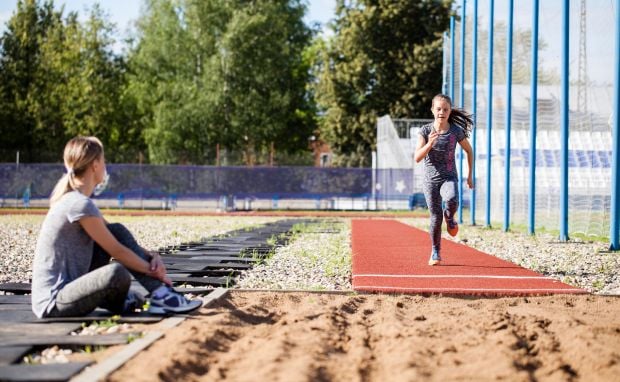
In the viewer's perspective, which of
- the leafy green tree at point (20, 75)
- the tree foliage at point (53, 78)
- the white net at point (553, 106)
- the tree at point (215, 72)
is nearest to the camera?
the white net at point (553, 106)

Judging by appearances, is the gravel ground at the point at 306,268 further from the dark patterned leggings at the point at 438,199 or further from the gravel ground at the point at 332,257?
the dark patterned leggings at the point at 438,199

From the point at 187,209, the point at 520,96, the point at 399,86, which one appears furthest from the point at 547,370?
the point at 399,86

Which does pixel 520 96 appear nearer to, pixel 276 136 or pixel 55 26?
pixel 276 136

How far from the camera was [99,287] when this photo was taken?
4852mm

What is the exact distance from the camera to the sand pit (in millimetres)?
3604

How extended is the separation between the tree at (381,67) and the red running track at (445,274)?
32.2 meters

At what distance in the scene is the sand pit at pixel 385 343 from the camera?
3.60 metres

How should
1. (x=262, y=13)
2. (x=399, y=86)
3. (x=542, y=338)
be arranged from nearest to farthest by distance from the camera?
1. (x=542, y=338)
2. (x=399, y=86)
3. (x=262, y=13)

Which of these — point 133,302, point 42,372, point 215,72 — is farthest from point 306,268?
point 215,72

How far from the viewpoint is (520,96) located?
17.7 meters

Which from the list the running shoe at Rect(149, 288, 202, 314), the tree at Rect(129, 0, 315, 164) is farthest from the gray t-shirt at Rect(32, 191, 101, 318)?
the tree at Rect(129, 0, 315, 164)

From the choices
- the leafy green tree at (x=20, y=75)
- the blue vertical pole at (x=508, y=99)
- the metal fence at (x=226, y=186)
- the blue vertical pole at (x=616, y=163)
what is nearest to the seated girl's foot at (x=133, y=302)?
the blue vertical pole at (x=616, y=163)

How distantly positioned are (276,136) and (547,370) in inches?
1843

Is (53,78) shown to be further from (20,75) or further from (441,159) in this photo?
(441,159)
